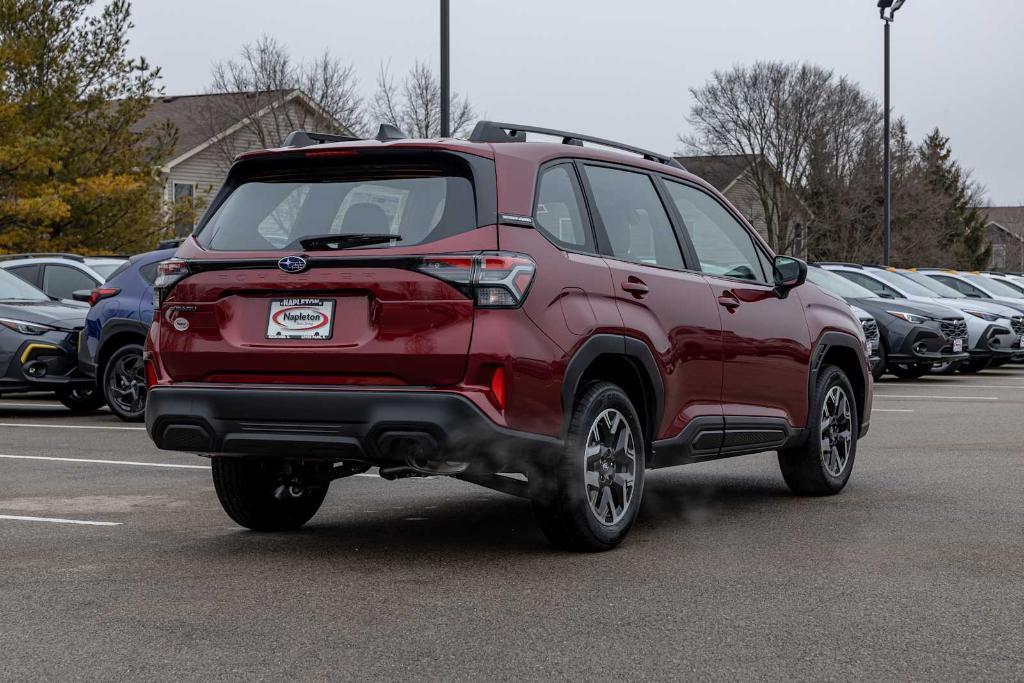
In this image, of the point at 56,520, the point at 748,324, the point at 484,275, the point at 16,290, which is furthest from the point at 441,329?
the point at 16,290

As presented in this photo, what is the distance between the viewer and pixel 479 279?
6059 millimetres

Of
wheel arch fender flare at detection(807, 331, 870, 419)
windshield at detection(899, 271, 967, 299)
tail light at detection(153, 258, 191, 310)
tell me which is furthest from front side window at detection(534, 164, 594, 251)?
windshield at detection(899, 271, 967, 299)

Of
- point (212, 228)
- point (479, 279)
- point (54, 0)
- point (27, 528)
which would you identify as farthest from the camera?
point (54, 0)

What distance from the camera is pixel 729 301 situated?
7809mm

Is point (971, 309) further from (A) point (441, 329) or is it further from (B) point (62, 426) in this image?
(A) point (441, 329)

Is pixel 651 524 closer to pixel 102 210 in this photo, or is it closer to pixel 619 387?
pixel 619 387

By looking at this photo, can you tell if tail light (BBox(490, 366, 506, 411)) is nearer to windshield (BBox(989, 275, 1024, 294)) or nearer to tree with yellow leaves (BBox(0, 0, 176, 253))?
tree with yellow leaves (BBox(0, 0, 176, 253))

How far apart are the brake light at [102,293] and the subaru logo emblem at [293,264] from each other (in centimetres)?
853

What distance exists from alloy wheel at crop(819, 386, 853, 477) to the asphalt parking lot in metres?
0.24

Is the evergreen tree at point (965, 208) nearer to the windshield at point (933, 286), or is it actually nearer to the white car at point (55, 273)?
the windshield at point (933, 286)

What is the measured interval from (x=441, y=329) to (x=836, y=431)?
3.76m

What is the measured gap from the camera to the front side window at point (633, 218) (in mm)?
7082

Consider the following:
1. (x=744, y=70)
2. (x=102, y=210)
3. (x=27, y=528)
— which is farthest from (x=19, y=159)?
(x=744, y=70)

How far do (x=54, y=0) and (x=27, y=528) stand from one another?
23.7 meters
